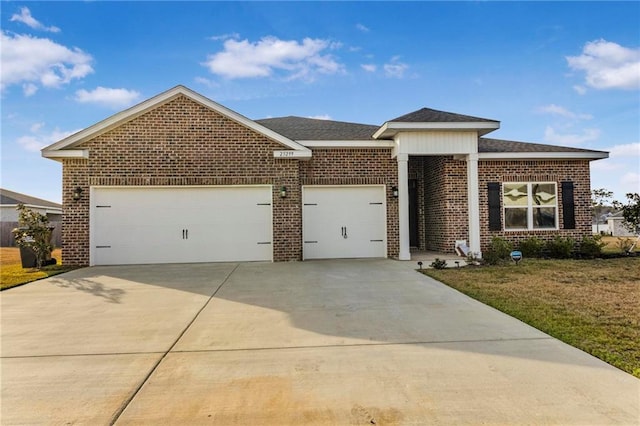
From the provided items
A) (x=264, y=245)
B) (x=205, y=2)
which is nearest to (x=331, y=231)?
(x=264, y=245)

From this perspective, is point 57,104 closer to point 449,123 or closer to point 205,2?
point 205,2

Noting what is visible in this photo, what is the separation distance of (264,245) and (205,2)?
23.2ft

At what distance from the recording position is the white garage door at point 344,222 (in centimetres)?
1109

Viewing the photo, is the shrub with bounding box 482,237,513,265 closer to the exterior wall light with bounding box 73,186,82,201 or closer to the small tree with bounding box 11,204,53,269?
the exterior wall light with bounding box 73,186,82,201

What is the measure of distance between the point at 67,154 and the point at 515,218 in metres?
13.4

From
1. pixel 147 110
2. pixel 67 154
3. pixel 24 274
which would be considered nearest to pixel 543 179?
pixel 147 110

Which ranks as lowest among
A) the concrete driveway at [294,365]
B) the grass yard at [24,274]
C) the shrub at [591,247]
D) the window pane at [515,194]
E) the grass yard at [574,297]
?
the concrete driveway at [294,365]

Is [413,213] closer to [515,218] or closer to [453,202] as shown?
[453,202]

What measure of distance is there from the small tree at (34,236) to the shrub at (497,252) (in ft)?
38.9

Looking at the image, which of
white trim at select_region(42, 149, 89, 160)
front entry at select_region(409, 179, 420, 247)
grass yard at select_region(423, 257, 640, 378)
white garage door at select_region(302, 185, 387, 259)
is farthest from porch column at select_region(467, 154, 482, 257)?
white trim at select_region(42, 149, 89, 160)

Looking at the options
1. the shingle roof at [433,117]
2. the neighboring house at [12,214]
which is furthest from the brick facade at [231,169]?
the neighboring house at [12,214]

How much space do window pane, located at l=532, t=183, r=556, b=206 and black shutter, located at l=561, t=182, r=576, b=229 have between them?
0.93 feet

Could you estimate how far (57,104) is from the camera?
1252cm

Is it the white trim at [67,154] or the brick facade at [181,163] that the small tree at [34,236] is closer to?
the brick facade at [181,163]
